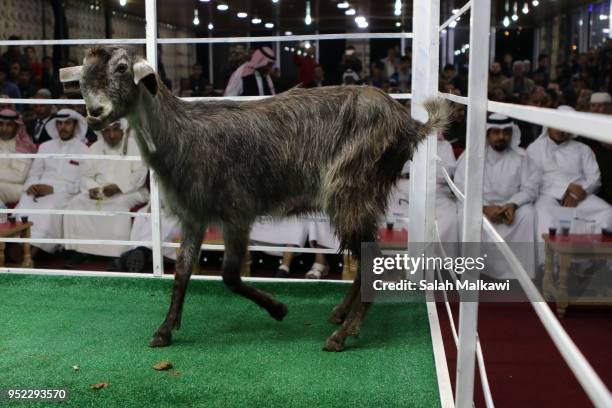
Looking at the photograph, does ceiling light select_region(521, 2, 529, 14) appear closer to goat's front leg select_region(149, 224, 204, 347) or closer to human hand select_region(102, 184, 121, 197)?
human hand select_region(102, 184, 121, 197)

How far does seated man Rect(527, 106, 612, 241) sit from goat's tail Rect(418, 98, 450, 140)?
160 centimetres

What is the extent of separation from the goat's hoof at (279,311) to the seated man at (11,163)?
3.31m

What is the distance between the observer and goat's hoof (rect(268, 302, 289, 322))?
11.4ft

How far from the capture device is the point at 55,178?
5750 mm

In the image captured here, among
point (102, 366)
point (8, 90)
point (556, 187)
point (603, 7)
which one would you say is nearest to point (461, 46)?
→ point (603, 7)

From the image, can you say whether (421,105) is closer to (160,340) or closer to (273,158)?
(273,158)

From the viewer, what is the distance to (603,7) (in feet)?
22.0

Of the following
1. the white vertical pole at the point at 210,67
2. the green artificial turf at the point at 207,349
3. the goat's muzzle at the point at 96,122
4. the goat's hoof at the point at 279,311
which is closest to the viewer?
the green artificial turf at the point at 207,349

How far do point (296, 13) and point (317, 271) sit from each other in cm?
638

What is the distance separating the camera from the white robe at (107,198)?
551 cm

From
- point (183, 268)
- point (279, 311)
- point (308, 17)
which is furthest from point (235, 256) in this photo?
point (308, 17)

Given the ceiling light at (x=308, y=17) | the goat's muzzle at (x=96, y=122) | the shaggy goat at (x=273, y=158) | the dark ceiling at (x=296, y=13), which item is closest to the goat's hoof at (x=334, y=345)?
the shaggy goat at (x=273, y=158)

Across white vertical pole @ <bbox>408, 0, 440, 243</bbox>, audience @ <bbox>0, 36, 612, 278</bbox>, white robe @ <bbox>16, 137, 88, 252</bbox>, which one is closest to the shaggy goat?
white vertical pole @ <bbox>408, 0, 440, 243</bbox>

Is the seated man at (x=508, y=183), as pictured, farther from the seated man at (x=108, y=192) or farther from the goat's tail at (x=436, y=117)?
the seated man at (x=108, y=192)
